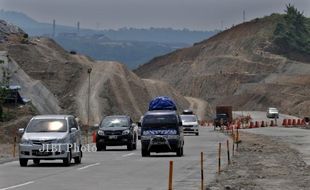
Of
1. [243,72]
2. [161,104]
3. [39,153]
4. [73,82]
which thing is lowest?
[39,153]

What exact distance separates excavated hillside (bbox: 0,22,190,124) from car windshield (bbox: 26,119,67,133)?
5901 centimetres

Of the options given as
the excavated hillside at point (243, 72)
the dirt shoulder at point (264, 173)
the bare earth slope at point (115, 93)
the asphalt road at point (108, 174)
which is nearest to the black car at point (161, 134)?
the asphalt road at point (108, 174)

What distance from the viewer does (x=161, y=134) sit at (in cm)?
3547

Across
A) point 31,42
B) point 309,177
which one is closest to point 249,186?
point 309,177

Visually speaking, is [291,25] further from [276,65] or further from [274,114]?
[274,114]

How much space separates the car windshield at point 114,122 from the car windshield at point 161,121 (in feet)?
18.5

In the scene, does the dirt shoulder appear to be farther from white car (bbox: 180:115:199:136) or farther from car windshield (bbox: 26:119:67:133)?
white car (bbox: 180:115:199:136)

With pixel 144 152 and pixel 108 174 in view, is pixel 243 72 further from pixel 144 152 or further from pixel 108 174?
pixel 108 174

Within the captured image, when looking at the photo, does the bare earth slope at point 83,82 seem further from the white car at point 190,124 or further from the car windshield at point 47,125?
the car windshield at point 47,125

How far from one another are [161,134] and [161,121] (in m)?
0.78

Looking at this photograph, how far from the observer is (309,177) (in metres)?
24.1

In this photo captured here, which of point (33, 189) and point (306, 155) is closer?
point (33, 189)

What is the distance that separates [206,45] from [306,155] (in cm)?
16130

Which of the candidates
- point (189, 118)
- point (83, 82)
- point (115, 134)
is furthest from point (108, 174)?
point (83, 82)
